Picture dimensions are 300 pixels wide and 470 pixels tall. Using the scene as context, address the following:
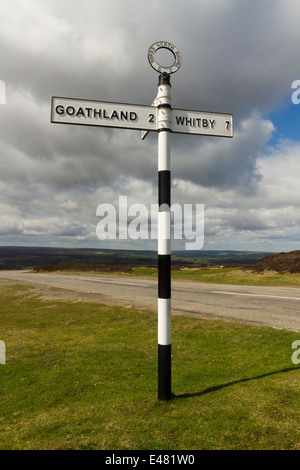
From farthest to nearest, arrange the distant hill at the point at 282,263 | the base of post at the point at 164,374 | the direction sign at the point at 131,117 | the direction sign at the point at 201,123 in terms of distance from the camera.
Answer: the distant hill at the point at 282,263 → the direction sign at the point at 201,123 → the direction sign at the point at 131,117 → the base of post at the point at 164,374

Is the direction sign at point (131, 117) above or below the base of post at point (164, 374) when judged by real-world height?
above

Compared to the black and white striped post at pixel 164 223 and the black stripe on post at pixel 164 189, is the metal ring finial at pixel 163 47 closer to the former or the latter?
the black and white striped post at pixel 164 223

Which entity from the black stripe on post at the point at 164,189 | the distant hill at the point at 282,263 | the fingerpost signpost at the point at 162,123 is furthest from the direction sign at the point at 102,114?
the distant hill at the point at 282,263

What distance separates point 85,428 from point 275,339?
5.57m

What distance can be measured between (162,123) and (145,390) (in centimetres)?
430

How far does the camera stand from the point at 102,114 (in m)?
4.44

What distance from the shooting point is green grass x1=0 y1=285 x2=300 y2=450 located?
11.0 feet

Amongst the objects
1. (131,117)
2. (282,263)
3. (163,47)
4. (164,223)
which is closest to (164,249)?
(164,223)

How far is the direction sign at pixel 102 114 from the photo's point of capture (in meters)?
4.32

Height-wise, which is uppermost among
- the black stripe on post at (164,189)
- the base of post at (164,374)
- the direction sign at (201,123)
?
the direction sign at (201,123)

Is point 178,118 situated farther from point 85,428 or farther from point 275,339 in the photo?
point 275,339

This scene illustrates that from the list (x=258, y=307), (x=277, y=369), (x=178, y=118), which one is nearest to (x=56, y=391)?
(x=277, y=369)

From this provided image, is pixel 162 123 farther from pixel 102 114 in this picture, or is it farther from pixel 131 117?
pixel 102 114

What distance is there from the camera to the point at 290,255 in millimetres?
30062
